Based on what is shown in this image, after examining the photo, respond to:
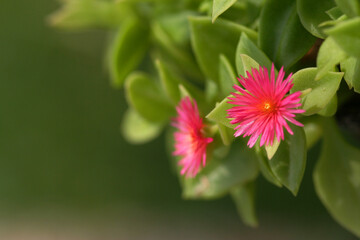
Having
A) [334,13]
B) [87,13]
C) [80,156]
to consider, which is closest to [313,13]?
[334,13]

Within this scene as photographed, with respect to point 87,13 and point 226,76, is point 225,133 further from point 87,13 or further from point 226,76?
point 87,13

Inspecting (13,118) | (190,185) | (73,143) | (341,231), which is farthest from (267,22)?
(13,118)

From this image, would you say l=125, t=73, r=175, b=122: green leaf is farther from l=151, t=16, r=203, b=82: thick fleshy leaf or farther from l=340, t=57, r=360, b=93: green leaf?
l=340, t=57, r=360, b=93: green leaf

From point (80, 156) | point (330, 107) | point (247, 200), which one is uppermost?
point (330, 107)

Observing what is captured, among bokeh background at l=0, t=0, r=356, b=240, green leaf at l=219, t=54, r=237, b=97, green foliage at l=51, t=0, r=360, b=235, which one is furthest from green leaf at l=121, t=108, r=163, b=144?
bokeh background at l=0, t=0, r=356, b=240

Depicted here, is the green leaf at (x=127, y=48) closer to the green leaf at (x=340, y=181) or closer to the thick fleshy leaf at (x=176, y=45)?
the thick fleshy leaf at (x=176, y=45)
